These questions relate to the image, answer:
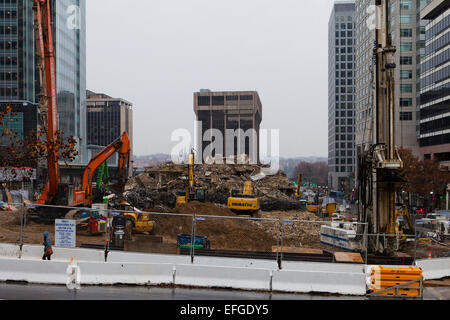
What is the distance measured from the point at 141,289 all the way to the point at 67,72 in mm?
97321

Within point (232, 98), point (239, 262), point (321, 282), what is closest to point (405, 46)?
point (239, 262)

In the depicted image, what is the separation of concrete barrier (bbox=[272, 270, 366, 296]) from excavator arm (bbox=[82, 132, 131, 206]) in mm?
19929

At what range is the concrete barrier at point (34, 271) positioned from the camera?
14.1m

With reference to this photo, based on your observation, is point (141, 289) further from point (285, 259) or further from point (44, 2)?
point (44, 2)

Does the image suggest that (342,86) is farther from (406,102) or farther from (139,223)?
(139,223)

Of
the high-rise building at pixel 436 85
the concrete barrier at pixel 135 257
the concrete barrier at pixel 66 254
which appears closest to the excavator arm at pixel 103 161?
the concrete barrier at pixel 66 254

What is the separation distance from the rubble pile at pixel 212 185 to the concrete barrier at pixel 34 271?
31.2m

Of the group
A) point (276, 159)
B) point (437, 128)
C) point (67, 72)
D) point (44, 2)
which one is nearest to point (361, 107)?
point (437, 128)

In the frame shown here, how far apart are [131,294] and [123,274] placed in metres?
1.23

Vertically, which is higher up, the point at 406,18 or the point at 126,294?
the point at 406,18

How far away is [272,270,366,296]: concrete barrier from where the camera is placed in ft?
46.2

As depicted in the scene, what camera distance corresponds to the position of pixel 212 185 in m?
62.6

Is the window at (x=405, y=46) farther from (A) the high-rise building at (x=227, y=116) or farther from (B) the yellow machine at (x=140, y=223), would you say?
(A) the high-rise building at (x=227, y=116)
